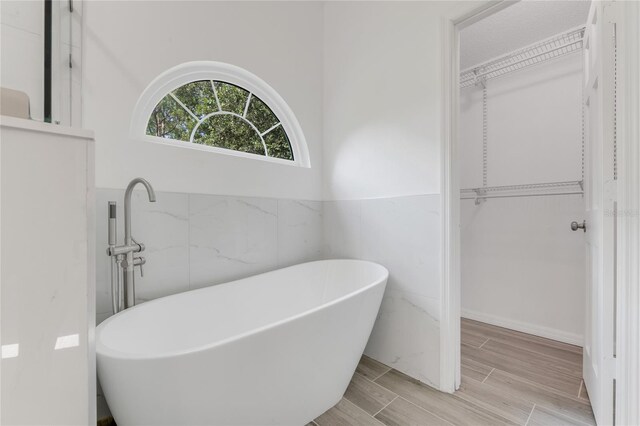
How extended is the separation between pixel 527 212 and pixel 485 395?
62.0 inches

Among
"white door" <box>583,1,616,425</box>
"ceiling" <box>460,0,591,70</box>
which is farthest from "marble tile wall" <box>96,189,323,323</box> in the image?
"ceiling" <box>460,0,591,70</box>

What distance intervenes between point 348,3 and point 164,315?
8.02ft

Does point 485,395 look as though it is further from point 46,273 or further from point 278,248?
point 46,273

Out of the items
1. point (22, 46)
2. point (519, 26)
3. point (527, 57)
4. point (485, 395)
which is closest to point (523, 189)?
point (527, 57)

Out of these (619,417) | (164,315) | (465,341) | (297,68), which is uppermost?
(297,68)

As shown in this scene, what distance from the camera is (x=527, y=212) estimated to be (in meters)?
2.33

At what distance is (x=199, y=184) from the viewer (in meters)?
1.61

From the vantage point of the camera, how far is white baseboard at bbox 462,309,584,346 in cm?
207

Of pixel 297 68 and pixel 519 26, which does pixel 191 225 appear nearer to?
pixel 297 68

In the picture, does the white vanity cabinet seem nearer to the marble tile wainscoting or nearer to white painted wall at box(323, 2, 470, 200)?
the marble tile wainscoting

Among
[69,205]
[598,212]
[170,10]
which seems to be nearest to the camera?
[69,205]

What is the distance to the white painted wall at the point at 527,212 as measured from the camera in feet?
6.97

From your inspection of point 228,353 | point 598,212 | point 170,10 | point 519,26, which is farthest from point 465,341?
point 170,10

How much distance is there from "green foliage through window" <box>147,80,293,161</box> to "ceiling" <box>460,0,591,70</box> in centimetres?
172
